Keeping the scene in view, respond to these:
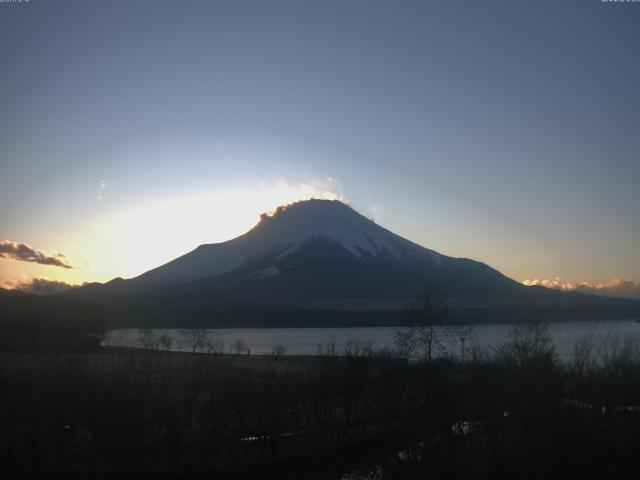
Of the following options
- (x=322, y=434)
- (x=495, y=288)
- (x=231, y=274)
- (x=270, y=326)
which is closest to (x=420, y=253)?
Result: (x=495, y=288)

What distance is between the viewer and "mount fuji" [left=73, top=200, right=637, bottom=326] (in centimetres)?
12569

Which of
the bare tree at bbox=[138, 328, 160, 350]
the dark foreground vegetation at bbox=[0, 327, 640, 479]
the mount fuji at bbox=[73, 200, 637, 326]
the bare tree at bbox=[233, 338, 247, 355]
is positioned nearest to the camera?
the dark foreground vegetation at bbox=[0, 327, 640, 479]

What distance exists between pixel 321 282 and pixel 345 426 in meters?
150

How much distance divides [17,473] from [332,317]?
404ft

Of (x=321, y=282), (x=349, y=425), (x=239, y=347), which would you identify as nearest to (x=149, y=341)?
(x=239, y=347)

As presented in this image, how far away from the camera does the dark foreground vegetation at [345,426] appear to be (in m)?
8.27

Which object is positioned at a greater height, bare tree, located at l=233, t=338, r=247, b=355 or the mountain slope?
the mountain slope

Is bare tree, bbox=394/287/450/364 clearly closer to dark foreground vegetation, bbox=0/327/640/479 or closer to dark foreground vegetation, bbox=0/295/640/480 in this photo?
dark foreground vegetation, bbox=0/295/640/480

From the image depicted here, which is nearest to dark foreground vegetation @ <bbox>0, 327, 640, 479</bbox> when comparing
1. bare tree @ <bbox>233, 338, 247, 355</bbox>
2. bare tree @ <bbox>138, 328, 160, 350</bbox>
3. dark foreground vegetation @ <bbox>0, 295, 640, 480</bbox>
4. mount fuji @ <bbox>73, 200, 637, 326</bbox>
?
dark foreground vegetation @ <bbox>0, 295, 640, 480</bbox>

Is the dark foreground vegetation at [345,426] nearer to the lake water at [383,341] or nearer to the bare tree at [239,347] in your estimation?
the lake water at [383,341]

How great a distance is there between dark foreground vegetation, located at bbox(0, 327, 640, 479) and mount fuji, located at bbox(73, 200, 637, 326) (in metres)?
86.6

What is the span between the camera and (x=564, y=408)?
9.06m

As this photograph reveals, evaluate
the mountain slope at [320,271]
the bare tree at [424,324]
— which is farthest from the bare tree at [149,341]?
the mountain slope at [320,271]

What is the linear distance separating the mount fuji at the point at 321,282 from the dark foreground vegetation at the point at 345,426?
86.6 metres
